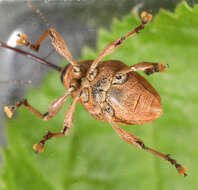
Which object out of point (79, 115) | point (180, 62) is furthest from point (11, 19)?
point (180, 62)

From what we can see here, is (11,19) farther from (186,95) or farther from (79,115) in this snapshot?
(186,95)

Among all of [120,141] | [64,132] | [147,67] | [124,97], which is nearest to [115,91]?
[124,97]

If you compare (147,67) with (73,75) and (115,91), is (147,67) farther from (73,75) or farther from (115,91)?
(73,75)

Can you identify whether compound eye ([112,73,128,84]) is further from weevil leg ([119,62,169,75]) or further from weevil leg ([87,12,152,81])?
weevil leg ([87,12,152,81])

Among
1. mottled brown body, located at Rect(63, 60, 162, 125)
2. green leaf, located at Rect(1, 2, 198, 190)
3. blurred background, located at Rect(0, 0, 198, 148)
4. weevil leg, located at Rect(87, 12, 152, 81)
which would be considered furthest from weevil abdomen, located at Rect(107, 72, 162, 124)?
blurred background, located at Rect(0, 0, 198, 148)

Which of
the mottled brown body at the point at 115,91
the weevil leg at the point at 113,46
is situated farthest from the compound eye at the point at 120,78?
the weevil leg at the point at 113,46

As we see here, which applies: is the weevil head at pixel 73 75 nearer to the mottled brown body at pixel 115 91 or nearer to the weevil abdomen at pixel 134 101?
the mottled brown body at pixel 115 91
